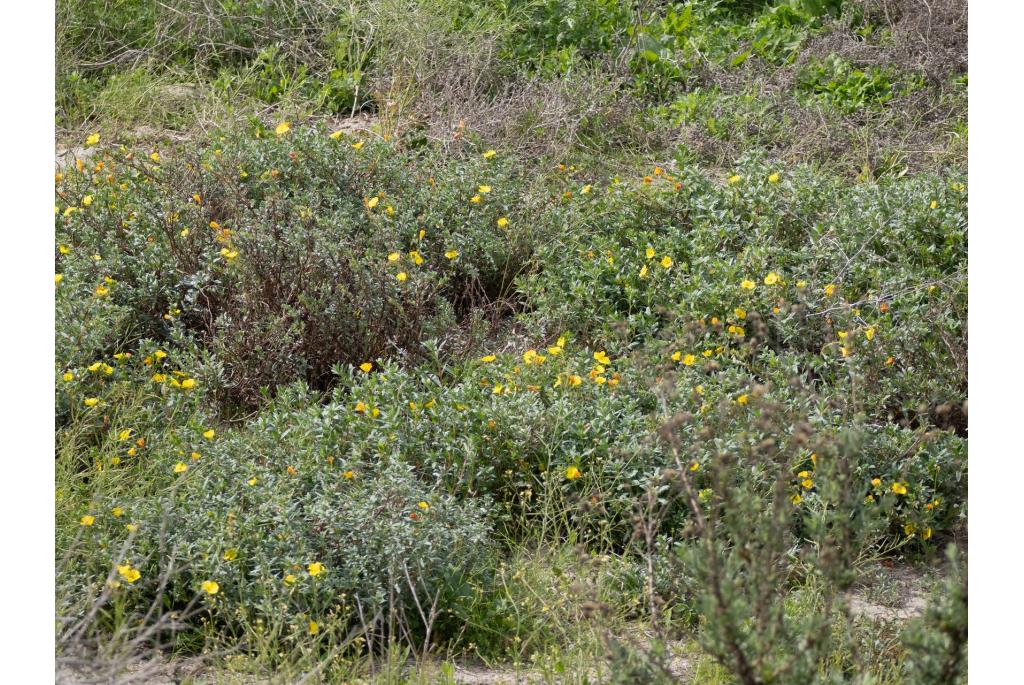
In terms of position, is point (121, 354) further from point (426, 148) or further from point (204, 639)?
point (426, 148)

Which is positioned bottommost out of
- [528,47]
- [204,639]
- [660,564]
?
[204,639]

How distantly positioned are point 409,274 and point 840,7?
4.09 meters

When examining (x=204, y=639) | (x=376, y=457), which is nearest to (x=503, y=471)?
(x=376, y=457)

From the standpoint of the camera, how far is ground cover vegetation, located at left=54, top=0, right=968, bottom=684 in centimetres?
252

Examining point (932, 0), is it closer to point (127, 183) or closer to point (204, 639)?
point (127, 183)

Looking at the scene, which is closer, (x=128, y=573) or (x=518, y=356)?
(x=128, y=573)

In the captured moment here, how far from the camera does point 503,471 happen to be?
3244 mm

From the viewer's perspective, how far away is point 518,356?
3.87 metres

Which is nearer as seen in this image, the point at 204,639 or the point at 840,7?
the point at 204,639

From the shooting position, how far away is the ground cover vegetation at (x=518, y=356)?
252 centimetres

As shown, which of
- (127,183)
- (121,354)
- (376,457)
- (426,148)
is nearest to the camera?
(376,457)

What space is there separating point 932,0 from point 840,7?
607 millimetres

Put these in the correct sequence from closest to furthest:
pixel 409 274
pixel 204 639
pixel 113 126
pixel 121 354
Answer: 1. pixel 204 639
2. pixel 121 354
3. pixel 409 274
4. pixel 113 126

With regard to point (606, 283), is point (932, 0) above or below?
above
